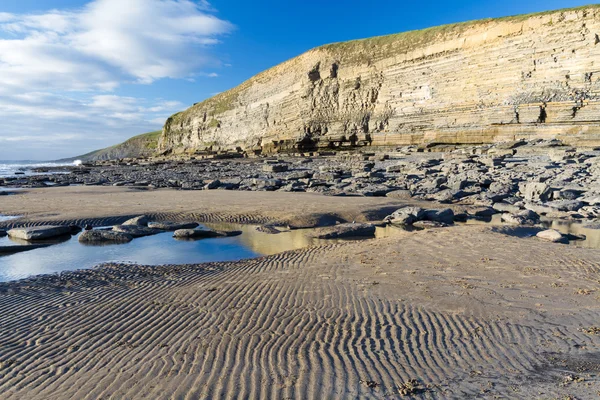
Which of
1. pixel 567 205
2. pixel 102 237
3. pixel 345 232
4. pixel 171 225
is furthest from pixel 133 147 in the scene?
pixel 567 205

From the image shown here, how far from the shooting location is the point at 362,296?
16.5 feet

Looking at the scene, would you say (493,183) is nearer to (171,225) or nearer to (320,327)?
(171,225)

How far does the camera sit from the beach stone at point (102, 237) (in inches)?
343

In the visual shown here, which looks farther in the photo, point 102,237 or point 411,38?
point 411,38

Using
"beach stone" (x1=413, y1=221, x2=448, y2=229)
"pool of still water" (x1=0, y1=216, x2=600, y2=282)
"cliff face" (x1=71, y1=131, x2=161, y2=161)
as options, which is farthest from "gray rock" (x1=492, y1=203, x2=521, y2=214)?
"cliff face" (x1=71, y1=131, x2=161, y2=161)

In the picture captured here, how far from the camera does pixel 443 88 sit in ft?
99.5

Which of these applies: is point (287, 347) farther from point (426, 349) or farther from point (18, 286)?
point (18, 286)

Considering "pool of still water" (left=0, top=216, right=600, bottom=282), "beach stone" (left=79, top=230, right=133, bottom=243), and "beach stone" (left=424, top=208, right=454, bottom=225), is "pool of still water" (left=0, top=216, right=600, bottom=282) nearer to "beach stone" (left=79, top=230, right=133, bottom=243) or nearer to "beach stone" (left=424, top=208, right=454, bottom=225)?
"beach stone" (left=79, top=230, right=133, bottom=243)

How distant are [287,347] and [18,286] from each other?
4.17 m

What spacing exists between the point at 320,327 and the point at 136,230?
663 cm

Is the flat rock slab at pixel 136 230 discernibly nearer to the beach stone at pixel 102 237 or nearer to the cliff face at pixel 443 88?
the beach stone at pixel 102 237

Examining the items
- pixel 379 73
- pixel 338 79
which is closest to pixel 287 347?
pixel 379 73

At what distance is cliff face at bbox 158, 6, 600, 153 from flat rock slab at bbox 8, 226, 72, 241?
76.8 feet

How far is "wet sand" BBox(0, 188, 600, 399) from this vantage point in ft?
9.95
